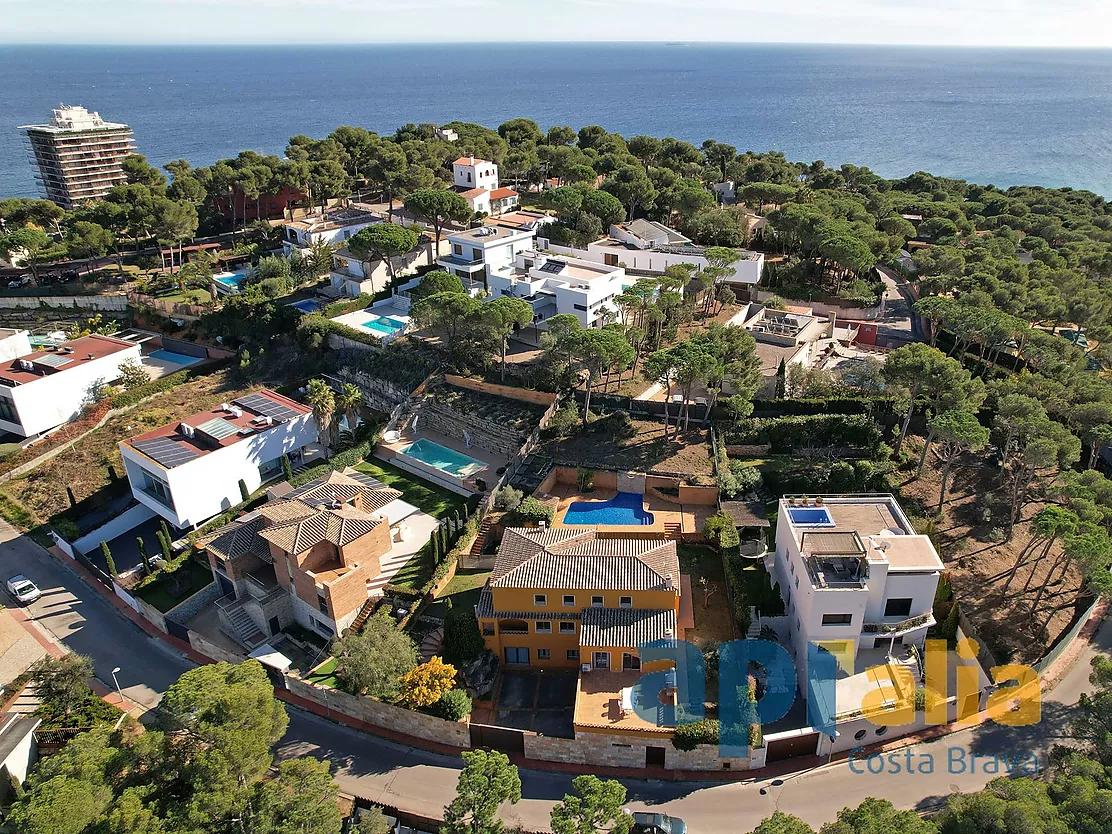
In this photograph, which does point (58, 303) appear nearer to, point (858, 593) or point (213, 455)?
point (213, 455)

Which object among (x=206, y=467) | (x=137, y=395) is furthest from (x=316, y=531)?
(x=137, y=395)

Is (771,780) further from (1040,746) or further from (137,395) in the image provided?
(137,395)

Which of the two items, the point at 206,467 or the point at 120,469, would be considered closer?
the point at 206,467

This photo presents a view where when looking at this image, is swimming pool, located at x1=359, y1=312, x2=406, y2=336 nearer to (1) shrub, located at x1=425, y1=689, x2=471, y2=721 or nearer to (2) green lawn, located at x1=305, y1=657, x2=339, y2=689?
(2) green lawn, located at x1=305, y1=657, x2=339, y2=689

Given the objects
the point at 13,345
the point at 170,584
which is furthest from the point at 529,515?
the point at 13,345

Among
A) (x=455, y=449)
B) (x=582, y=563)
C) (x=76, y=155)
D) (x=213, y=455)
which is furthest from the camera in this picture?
(x=76, y=155)

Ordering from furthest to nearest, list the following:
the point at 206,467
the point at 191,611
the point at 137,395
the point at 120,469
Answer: the point at 137,395, the point at 120,469, the point at 206,467, the point at 191,611

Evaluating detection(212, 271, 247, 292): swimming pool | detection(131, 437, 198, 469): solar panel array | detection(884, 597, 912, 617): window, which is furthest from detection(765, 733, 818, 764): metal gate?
detection(212, 271, 247, 292): swimming pool
